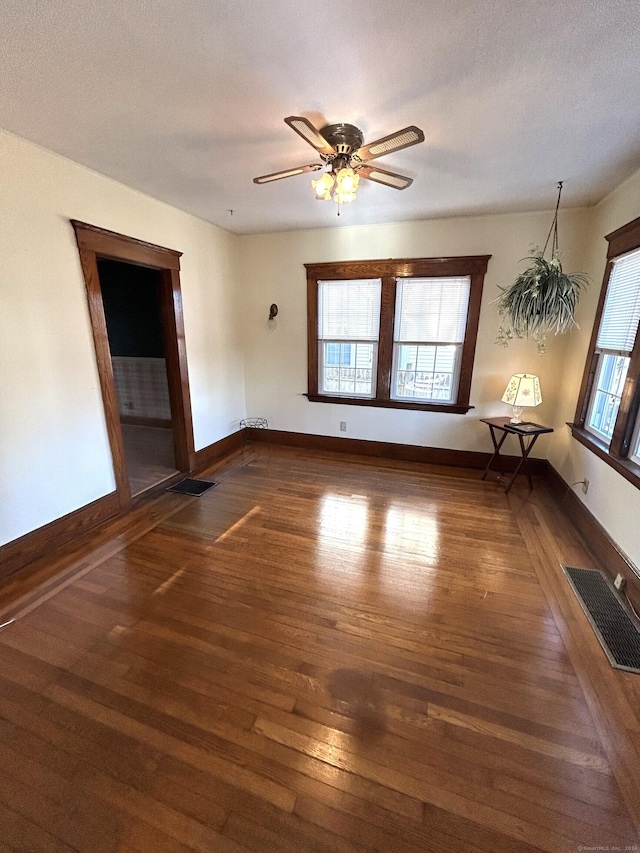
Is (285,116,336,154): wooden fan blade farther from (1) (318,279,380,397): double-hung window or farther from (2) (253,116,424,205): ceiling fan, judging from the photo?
(1) (318,279,380,397): double-hung window

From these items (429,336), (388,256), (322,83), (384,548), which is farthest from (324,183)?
(384,548)

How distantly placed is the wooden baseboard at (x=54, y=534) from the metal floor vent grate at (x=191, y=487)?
0.59m

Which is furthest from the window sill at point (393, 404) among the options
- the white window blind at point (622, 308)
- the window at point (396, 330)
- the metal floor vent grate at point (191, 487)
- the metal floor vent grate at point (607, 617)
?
the metal floor vent grate at point (607, 617)

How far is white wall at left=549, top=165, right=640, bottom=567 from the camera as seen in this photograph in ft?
7.38

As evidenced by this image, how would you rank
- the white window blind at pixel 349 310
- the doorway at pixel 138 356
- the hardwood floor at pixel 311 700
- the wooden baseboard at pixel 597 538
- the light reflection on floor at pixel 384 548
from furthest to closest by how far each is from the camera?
the doorway at pixel 138 356 < the white window blind at pixel 349 310 < the light reflection on floor at pixel 384 548 < the wooden baseboard at pixel 597 538 < the hardwood floor at pixel 311 700

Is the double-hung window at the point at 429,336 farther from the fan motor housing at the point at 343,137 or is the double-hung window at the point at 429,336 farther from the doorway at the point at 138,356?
the doorway at the point at 138,356

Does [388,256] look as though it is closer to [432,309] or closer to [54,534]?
[432,309]

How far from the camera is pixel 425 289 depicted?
3836mm

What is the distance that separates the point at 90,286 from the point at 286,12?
6.97 feet

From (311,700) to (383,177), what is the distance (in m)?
2.92

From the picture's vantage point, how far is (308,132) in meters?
1.71

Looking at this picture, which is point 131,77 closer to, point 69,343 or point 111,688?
point 69,343

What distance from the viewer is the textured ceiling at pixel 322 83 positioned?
1265 millimetres

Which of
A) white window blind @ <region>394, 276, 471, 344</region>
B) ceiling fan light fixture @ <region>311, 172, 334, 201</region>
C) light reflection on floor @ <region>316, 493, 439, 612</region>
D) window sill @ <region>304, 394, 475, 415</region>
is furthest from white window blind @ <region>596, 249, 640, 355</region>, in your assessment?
ceiling fan light fixture @ <region>311, 172, 334, 201</region>
